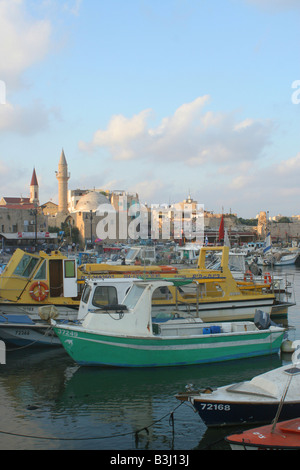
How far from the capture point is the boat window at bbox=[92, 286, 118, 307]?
14.2 metres

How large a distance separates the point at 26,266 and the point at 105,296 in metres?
3.56

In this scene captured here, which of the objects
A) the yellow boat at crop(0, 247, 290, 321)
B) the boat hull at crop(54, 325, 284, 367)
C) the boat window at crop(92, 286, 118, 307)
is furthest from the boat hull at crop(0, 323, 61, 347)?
the boat hull at crop(54, 325, 284, 367)

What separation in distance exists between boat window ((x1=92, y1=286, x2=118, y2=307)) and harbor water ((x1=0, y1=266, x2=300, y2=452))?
2.01 m

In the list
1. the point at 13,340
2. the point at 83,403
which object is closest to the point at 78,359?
the point at 83,403

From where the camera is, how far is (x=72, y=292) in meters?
16.1

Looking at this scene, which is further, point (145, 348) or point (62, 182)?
point (62, 182)

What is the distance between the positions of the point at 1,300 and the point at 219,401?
32.4ft

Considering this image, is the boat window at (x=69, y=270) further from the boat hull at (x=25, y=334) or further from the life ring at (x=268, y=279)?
the life ring at (x=268, y=279)

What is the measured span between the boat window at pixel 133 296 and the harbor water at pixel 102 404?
1795 mm

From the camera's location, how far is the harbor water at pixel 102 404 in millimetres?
8664

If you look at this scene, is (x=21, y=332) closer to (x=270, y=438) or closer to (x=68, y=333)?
(x=68, y=333)

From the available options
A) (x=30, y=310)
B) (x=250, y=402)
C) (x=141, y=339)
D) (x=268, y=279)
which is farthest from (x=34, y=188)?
(x=250, y=402)

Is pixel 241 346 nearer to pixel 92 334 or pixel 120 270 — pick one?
pixel 92 334

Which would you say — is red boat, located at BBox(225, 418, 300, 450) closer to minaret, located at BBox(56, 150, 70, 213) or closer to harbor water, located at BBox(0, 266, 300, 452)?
harbor water, located at BBox(0, 266, 300, 452)
